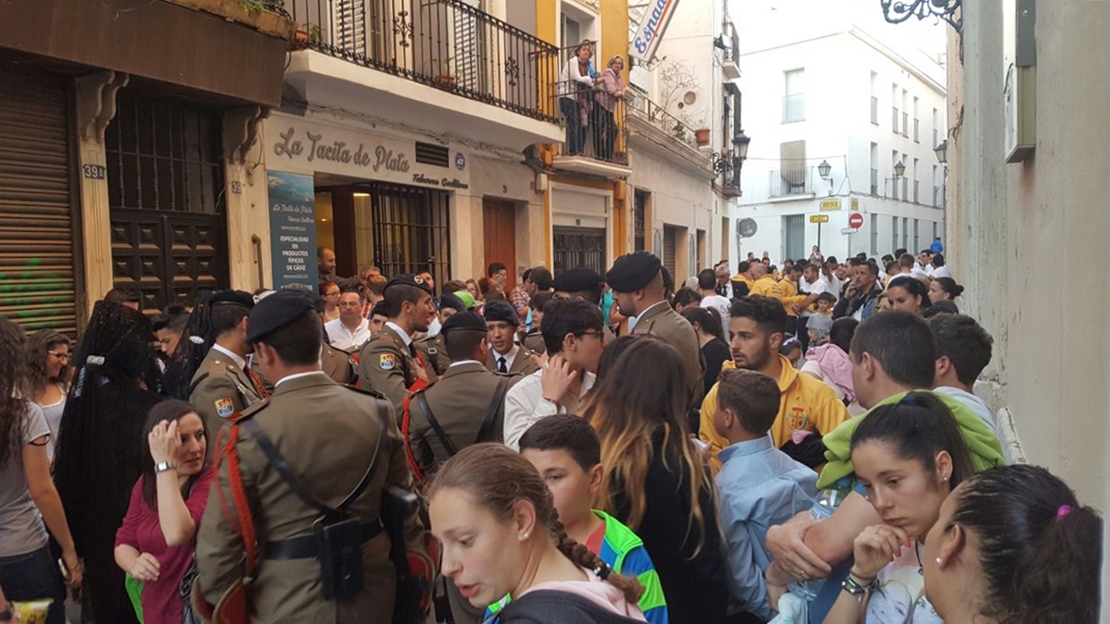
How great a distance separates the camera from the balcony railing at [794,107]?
3762 cm

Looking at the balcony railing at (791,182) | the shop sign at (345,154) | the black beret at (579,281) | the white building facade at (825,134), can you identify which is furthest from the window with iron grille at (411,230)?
the balcony railing at (791,182)

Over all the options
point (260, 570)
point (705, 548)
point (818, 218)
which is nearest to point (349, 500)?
point (260, 570)

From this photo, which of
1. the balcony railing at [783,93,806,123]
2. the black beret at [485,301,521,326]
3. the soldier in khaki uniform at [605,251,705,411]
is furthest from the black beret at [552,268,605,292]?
the balcony railing at [783,93,806,123]

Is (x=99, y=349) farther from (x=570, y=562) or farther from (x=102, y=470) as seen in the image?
(x=570, y=562)

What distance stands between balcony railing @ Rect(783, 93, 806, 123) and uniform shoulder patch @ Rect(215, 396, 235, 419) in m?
37.5

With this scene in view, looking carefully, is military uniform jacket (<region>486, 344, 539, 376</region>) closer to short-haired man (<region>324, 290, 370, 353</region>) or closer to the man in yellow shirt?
the man in yellow shirt

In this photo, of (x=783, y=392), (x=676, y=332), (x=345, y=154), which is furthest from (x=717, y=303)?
(x=345, y=154)

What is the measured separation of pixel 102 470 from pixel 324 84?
6747 millimetres

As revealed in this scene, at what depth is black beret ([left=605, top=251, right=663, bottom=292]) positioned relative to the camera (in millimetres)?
4840

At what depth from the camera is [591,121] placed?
16.2 metres

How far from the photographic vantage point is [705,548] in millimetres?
2506

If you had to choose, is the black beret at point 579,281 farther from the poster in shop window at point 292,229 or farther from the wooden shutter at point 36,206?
the wooden shutter at point 36,206

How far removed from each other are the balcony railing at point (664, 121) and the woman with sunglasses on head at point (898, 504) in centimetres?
1744

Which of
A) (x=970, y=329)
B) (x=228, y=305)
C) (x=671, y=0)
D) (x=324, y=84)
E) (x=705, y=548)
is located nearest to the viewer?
(x=705, y=548)
